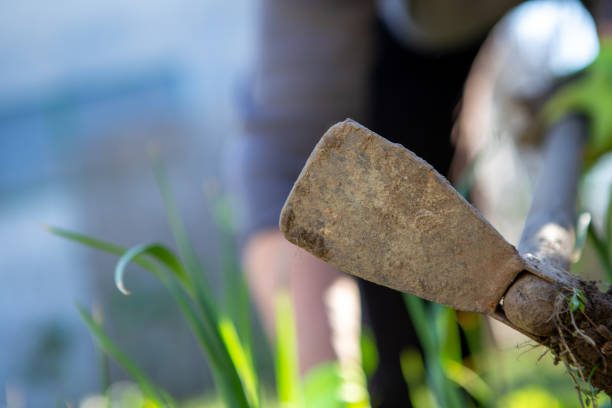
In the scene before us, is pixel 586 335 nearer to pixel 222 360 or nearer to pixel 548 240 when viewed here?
pixel 548 240

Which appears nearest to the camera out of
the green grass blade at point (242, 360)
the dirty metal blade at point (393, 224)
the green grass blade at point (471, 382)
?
the dirty metal blade at point (393, 224)

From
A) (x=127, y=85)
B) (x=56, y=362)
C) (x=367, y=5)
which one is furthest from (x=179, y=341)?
(x=367, y=5)

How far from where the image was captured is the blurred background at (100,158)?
8.65 ft

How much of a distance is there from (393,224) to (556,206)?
0.21 m

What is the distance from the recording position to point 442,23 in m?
0.94

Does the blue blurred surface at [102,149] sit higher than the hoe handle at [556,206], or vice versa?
the hoe handle at [556,206]

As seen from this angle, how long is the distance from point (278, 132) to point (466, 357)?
1.69ft

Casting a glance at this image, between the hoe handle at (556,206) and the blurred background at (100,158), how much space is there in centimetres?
228

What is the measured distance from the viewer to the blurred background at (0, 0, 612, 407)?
8.65ft

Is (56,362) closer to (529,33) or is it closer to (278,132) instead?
(278,132)

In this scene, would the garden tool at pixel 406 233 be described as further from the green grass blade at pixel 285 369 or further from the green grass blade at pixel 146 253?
the green grass blade at pixel 285 369

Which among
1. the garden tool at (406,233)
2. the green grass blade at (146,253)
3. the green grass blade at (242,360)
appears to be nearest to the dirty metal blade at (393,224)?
the garden tool at (406,233)

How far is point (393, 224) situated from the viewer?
33 centimetres

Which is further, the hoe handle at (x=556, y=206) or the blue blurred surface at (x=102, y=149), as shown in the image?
the blue blurred surface at (x=102, y=149)
